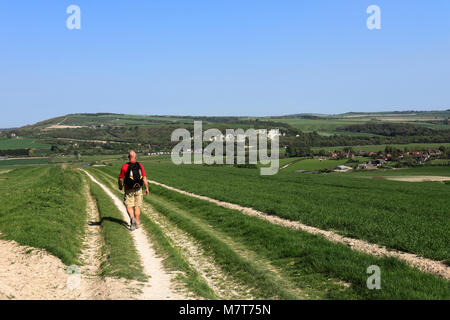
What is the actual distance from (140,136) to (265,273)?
165m

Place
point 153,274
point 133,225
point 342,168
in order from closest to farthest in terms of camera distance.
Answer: point 153,274 → point 133,225 → point 342,168

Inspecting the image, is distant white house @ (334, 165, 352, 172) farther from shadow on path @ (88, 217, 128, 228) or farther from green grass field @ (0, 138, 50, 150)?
green grass field @ (0, 138, 50, 150)

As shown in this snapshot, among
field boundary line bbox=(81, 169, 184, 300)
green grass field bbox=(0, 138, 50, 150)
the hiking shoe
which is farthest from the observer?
green grass field bbox=(0, 138, 50, 150)

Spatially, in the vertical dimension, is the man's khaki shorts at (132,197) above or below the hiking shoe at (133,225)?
above

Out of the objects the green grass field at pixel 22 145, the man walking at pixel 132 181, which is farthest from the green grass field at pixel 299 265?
the green grass field at pixel 22 145

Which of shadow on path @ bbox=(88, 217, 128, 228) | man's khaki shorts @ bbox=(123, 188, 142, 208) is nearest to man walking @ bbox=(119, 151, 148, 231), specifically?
man's khaki shorts @ bbox=(123, 188, 142, 208)

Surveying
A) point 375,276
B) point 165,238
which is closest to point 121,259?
point 165,238

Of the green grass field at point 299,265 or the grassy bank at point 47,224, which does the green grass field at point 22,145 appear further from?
the green grass field at point 299,265

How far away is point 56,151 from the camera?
142 metres

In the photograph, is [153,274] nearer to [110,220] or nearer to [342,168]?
[110,220]

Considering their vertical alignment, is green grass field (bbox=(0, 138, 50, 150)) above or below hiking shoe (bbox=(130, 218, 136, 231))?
above

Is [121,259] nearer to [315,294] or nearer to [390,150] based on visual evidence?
[315,294]

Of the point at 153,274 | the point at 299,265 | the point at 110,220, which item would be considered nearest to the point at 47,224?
the point at 110,220

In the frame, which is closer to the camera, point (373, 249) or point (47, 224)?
point (373, 249)
